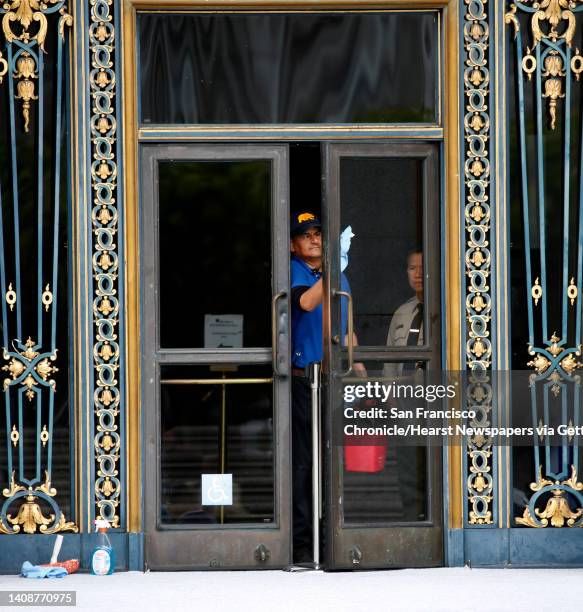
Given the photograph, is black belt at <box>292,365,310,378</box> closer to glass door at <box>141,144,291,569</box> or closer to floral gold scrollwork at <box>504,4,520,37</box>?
glass door at <box>141,144,291,569</box>

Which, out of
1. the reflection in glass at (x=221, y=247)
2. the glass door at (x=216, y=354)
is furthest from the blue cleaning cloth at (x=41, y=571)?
the reflection in glass at (x=221, y=247)

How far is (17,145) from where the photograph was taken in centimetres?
967

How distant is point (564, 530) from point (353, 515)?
124 centimetres

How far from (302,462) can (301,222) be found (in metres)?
1.47

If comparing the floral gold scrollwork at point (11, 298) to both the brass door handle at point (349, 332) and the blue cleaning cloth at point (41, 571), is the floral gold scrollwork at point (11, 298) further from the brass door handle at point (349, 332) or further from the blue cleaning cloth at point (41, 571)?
the brass door handle at point (349, 332)

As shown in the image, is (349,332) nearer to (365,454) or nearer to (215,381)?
(365,454)

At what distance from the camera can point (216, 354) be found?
9.75m

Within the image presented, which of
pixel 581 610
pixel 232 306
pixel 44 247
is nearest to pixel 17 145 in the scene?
pixel 44 247

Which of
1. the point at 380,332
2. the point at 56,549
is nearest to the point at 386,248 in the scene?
the point at 380,332

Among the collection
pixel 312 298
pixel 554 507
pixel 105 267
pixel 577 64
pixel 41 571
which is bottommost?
pixel 41 571

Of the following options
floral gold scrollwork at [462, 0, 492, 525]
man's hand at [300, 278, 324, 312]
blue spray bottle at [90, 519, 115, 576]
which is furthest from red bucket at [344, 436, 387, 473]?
blue spray bottle at [90, 519, 115, 576]

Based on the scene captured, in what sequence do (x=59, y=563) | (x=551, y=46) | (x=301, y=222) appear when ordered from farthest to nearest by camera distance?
(x=301, y=222)
(x=551, y=46)
(x=59, y=563)

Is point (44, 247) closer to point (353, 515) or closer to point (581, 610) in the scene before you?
point (353, 515)

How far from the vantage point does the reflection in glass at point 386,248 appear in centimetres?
978
